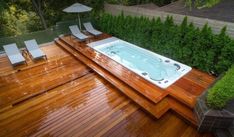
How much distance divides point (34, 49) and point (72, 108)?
4.25m

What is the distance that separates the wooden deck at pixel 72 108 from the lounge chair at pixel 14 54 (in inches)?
15.3

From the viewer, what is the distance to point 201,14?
8734 mm

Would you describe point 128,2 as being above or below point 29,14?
above

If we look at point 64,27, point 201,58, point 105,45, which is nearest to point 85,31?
point 64,27

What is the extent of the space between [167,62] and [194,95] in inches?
70.5

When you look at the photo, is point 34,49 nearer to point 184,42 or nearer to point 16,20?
point 184,42

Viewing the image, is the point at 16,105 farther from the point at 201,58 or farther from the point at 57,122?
the point at 201,58

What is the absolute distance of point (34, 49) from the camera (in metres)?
7.07

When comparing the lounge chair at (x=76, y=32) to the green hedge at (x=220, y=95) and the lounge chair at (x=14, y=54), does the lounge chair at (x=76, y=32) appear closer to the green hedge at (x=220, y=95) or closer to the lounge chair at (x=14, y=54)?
the lounge chair at (x=14, y=54)

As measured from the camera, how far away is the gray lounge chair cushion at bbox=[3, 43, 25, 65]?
6241 millimetres

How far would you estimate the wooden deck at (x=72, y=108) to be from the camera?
3.57 meters

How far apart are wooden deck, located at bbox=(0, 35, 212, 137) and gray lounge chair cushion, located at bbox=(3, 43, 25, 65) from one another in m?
0.43

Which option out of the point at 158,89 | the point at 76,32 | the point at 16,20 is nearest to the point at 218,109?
the point at 158,89

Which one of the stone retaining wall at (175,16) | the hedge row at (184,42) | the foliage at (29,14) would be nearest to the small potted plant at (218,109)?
the hedge row at (184,42)
